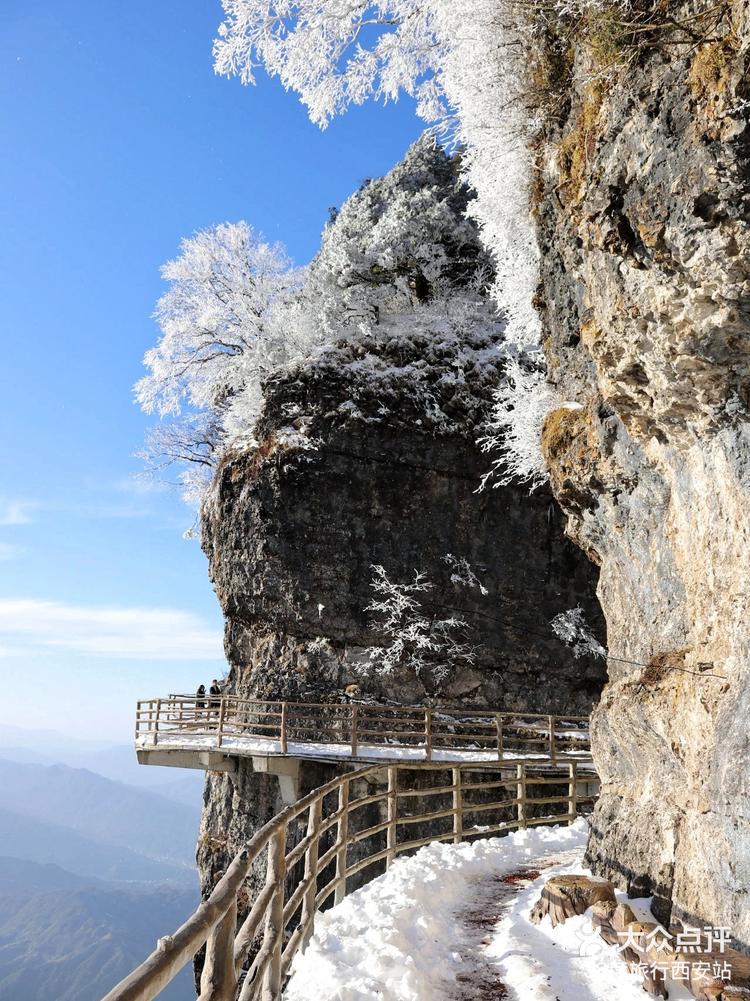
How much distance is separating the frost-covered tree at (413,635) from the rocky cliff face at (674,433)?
10.8 meters

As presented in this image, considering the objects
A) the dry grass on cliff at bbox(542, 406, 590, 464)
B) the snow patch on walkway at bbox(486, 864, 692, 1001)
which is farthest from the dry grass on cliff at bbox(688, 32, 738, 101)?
the snow patch on walkway at bbox(486, 864, 692, 1001)

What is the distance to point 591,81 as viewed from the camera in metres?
7.45

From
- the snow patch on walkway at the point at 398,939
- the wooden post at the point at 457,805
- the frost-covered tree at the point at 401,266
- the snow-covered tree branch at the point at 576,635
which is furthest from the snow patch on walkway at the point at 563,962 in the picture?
the frost-covered tree at the point at 401,266

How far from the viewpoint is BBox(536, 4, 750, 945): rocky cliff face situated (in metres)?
5.68

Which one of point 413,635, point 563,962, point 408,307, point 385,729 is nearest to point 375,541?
point 413,635

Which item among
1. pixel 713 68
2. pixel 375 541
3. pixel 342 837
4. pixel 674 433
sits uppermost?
pixel 713 68

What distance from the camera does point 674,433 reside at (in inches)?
285

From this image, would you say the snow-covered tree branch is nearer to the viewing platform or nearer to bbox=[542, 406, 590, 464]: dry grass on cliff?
the viewing platform

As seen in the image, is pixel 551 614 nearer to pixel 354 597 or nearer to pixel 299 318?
pixel 354 597

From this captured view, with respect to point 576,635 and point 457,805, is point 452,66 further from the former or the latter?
point 576,635

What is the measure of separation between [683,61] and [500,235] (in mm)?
5776

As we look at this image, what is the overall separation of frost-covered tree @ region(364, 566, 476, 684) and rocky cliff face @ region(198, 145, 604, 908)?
0.19 m

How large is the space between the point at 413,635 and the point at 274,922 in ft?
48.4

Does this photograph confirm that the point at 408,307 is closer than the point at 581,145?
No
